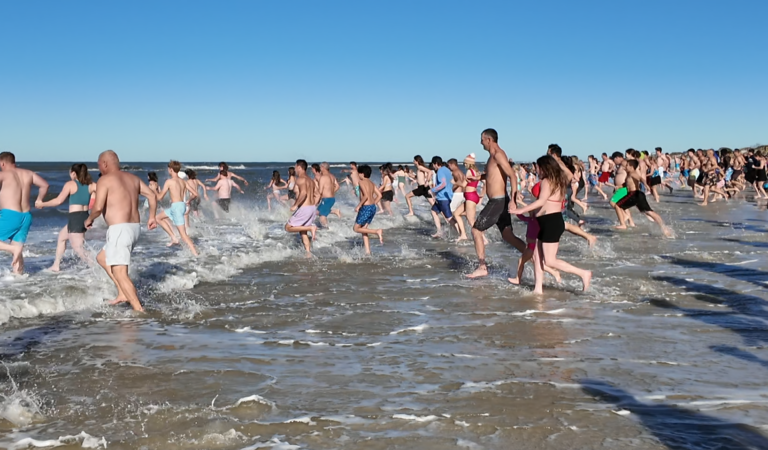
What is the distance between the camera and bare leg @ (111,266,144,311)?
7000 millimetres

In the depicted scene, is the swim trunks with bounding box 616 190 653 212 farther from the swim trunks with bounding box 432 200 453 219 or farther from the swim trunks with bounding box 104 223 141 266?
the swim trunks with bounding box 104 223 141 266

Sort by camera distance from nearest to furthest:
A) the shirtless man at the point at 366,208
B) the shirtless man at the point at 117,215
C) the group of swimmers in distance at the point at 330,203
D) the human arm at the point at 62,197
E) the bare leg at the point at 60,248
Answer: the shirtless man at the point at 117,215 → the group of swimmers in distance at the point at 330,203 → the human arm at the point at 62,197 → the bare leg at the point at 60,248 → the shirtless man at the point at 366,208

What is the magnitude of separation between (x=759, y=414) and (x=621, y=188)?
1060 centimetres

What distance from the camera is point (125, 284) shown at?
7.03 metres

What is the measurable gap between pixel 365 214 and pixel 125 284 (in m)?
5.52

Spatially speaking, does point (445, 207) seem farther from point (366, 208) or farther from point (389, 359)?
point (389, 359)

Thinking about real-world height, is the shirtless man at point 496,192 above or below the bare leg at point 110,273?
above

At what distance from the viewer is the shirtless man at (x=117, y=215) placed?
6.93 meters

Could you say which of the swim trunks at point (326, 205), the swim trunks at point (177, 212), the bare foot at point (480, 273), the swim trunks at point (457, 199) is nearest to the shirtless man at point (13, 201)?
the swim trunks at point (177, 212)

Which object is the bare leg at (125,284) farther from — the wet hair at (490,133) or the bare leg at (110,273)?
the wet hair at (490,133)

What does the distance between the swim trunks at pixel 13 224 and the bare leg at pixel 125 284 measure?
2.71m

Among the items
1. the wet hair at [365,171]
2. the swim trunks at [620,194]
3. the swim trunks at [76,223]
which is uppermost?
the wet hair at [365,171]

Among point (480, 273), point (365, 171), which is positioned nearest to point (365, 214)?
point (365, 171)

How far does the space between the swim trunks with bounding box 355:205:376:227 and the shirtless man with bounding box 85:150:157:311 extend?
526 centimetres
